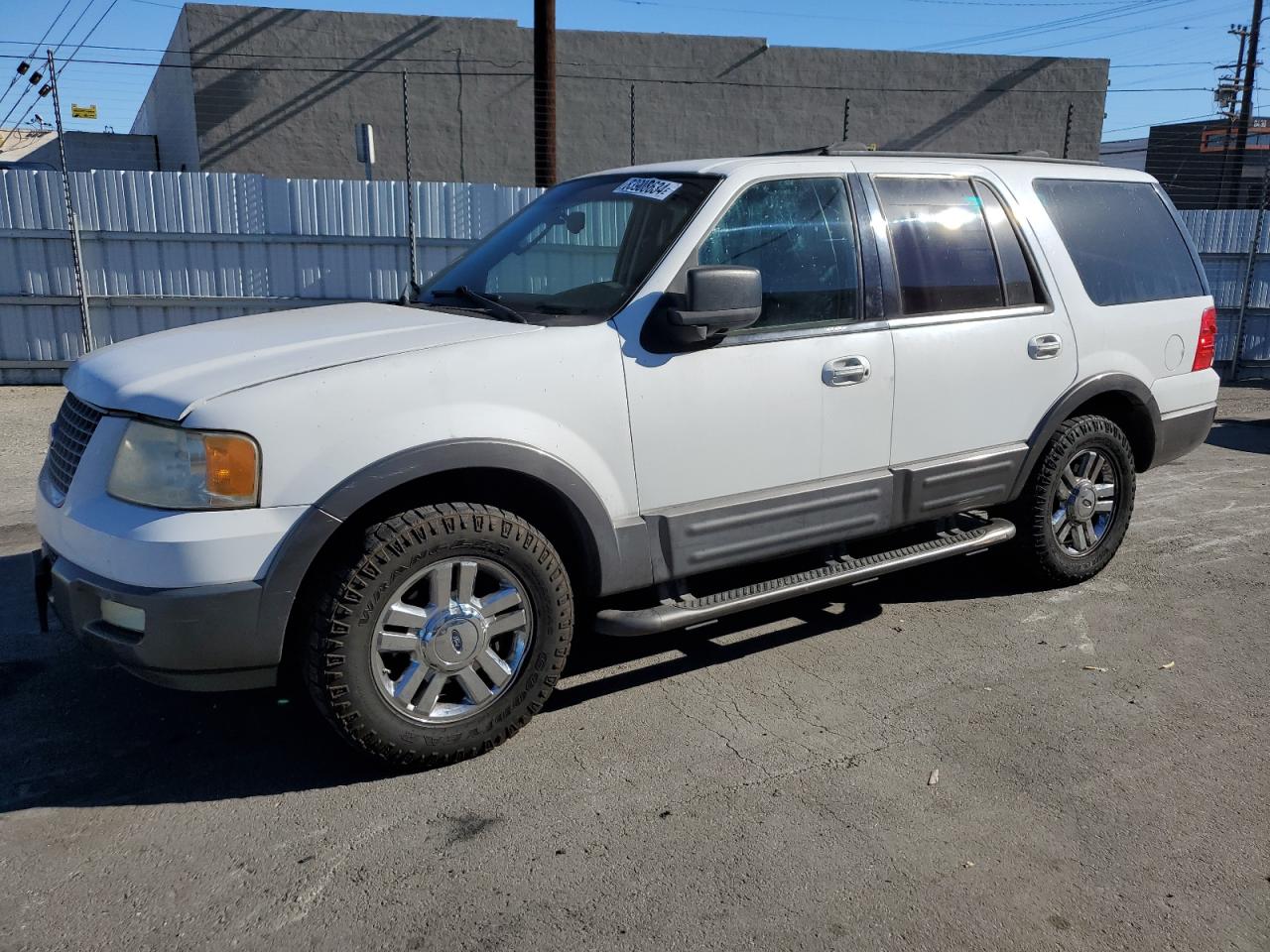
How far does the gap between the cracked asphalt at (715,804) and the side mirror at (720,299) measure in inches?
56.7

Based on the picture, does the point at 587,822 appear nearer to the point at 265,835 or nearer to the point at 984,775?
the point at 265,835

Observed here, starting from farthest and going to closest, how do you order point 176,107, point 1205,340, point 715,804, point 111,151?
point 111,151, point 176,107, point 1205,340, point 715,804

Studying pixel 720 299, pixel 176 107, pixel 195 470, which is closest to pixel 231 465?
pixel 195 470

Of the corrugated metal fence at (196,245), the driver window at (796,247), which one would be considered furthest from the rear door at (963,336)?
the corrugated metal fence at (196,245)

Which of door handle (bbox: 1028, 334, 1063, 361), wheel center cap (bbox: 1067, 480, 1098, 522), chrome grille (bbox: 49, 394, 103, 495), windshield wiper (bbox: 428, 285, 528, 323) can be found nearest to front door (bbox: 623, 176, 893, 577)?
windshield wiper (bbox: 428, 285, 528, 323)

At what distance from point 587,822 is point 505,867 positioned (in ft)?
1.07

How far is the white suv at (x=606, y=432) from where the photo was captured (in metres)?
3.11

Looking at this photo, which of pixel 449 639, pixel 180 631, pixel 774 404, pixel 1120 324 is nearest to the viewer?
pixel 180 631

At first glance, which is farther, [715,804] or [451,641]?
[451,641]

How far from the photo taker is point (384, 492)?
10.9ft

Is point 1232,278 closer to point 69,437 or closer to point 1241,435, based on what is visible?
point 1241,435

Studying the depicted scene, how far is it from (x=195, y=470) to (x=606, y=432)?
1314mm

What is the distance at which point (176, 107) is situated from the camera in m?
22.8

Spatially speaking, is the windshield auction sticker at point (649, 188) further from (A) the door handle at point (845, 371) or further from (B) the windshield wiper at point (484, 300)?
(A) the door handle at point (845, 371)
